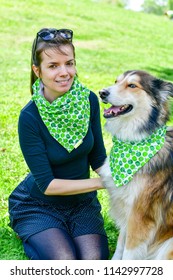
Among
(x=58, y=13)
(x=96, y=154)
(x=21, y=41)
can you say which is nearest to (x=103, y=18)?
(x=58, y=13)

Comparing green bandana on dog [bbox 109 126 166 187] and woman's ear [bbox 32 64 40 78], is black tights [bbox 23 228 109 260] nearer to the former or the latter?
green bandana on dog [bbox 109 126 166 187]

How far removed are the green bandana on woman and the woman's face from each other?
7cm

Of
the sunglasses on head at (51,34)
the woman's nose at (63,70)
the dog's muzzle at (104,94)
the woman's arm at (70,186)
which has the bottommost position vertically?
the woman's arm at (70,186)

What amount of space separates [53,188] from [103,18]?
13968mm

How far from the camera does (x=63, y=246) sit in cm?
346

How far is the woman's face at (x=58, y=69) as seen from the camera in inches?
134

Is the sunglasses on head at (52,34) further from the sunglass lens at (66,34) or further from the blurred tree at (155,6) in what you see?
the blurred tree at (155,6)

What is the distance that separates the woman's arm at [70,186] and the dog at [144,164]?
18 centimetres

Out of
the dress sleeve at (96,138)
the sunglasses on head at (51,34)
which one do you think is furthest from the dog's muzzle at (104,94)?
the sunglasses on head at (51,34)

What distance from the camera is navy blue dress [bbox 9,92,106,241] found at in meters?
3.51

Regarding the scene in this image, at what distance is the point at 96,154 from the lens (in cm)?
391

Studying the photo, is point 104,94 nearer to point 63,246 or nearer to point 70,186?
point 70,186

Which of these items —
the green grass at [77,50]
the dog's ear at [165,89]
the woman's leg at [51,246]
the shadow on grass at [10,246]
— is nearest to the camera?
the dog's ear at [165,89]

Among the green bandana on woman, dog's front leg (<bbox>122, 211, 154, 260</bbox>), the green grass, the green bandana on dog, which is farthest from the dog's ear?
the green grass
